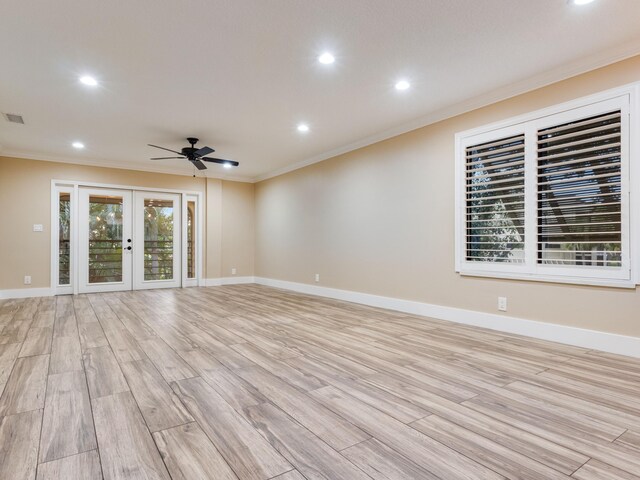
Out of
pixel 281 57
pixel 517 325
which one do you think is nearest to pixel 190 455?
pixel 281 57

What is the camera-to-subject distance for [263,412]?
6.18ft

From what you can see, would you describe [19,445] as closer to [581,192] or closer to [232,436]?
[232,436]

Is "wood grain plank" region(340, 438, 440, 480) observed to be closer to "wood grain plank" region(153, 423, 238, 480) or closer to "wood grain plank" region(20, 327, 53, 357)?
"wood grain plank" region(153, 423, 238, 480)

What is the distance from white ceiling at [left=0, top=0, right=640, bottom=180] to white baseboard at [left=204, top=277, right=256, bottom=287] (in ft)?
12.1

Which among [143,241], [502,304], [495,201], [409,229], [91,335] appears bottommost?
[91,335]

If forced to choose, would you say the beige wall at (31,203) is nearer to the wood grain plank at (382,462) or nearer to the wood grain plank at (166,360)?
the wood grain plank at (166,360)

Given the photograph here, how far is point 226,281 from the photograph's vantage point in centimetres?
794

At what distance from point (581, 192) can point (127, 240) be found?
7195 millimetres

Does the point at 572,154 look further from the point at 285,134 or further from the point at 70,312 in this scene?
the point at 70,312

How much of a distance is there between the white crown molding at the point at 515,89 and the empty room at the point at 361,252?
0.07 ft

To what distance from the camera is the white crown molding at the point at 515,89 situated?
116 inches

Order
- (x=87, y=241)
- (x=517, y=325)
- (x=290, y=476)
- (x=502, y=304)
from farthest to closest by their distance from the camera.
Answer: (x=87, y=241) → (x=502, y=304) → (x=517, y=325) → (x=290, y=476)

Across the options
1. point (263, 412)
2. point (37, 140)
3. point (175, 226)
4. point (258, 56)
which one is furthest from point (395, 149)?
point (37, 140)

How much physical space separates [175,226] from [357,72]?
5.54 m
